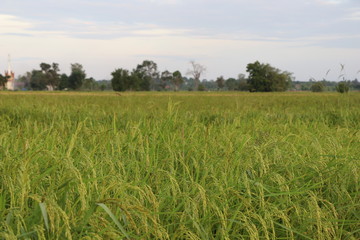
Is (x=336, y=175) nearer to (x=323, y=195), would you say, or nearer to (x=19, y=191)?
(x=323, y=195)

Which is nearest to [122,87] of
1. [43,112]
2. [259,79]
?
[259,79]

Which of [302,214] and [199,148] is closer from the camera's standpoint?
[302,214]

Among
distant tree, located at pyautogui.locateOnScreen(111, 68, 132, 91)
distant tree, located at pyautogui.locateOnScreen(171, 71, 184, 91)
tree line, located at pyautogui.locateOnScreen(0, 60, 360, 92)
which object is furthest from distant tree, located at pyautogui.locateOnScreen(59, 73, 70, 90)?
distant tree, located at pyautogui.locateOnScreen(171, 71, 184, 91)

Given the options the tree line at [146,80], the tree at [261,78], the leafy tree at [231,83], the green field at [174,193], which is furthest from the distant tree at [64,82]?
the green field at [174,193]

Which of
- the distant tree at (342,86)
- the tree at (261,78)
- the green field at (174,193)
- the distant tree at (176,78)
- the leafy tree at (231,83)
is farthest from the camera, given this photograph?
the leafy tree at (231,83)

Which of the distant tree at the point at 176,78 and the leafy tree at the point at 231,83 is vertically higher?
the distant tree at the point at 176,78

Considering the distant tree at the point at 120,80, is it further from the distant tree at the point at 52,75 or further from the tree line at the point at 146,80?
the distant tree at the point at 52,75

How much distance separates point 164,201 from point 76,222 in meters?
0.76

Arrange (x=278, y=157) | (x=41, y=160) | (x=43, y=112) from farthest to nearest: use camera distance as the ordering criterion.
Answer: (x=43, y=112), (x=278, y=157), (x=41, y=160)

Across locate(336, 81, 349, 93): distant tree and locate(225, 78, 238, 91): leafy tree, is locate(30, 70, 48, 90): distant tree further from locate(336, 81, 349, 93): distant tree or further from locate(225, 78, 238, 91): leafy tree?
locate(336, 81, 349, 93): distant tree

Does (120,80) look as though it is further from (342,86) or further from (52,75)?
(342,86)

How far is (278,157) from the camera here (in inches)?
147

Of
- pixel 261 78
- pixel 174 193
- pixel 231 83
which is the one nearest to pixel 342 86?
pixel 174 193

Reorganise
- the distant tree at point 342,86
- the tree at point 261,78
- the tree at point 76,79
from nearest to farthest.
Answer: the distant tree at point 342,86
the tree at point 261,78
the tree at point 76,79
